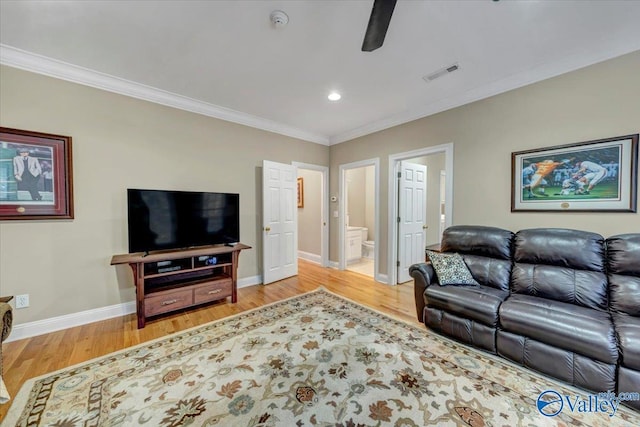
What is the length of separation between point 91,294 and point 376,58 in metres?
3.91

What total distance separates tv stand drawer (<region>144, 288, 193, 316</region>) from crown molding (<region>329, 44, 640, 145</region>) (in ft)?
12.3

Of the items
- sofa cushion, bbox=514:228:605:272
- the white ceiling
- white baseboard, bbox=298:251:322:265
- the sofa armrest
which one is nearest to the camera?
the white ceiling

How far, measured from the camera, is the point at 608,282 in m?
1.95

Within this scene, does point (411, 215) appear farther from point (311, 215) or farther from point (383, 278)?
point (311, 215)

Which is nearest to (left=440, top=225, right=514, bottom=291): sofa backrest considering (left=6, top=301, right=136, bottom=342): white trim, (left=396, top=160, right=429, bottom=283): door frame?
(left=396, top=160, right=429, bottom=283): door frame

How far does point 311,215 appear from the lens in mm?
5648

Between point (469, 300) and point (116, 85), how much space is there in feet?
14.1

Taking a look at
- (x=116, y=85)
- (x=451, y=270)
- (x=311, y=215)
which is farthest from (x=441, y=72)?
(x=311, y=215)

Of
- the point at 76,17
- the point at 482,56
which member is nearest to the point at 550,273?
the point at 482,56

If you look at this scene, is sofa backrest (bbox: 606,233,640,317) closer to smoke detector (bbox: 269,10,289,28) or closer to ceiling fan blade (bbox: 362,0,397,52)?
ceiling fan blade (bbox: 362,0,397,52)

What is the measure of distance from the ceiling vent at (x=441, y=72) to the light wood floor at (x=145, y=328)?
2707 millimetres

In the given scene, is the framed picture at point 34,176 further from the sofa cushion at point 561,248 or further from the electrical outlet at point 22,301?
the sofa cushion at point 561,248

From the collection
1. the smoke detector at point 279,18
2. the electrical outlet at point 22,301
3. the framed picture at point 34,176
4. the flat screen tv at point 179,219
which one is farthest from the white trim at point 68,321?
the smoke detector at point 279,18

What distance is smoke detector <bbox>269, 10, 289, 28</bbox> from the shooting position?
1778 millimetres
